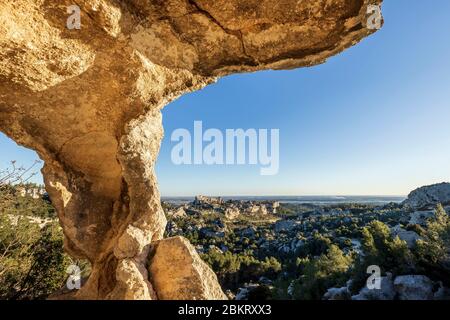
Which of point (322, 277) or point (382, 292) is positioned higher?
point (382, 292)

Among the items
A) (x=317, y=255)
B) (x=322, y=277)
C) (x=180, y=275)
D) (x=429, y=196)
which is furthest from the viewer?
(x=429, y=196)

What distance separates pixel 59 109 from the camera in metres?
5.39

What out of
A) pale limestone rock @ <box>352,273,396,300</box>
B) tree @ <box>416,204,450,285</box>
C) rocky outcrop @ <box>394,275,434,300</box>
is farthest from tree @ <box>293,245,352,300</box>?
tree @ <box>416,204,450,285</box>

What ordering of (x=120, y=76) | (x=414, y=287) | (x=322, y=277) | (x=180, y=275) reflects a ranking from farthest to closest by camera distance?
(x=322, y=277)
(x=414, y=287)
(x=120, y=76)
(x=180, y=275)

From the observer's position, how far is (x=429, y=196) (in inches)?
2869

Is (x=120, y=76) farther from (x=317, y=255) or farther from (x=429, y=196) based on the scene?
(x=429, y=196)

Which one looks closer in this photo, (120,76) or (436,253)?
(120,76)

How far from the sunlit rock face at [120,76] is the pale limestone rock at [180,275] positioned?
17 centimetres

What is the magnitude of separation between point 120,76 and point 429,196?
88.5 meters

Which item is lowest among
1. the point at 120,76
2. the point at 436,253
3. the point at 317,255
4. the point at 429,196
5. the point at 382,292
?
the point at 317,255

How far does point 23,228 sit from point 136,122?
15501 mm

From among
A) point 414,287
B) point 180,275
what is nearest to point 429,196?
point 414,287

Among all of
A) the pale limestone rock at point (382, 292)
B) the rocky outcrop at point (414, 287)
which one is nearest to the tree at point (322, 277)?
the pale limestone rock at point (382, 292)

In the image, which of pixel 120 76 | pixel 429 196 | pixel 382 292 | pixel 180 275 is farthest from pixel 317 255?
pixel 120 76
